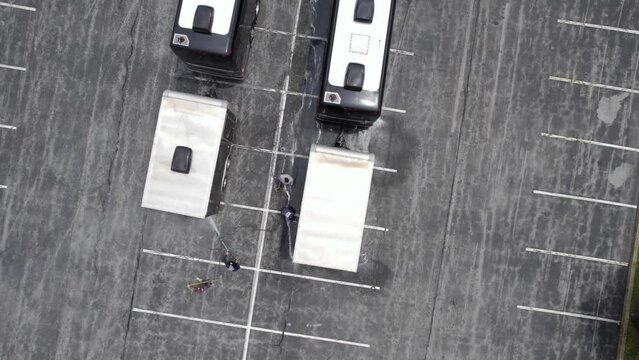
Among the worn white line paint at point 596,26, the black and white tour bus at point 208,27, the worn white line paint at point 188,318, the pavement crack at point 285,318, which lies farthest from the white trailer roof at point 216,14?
the worn white line paint at point 596,26

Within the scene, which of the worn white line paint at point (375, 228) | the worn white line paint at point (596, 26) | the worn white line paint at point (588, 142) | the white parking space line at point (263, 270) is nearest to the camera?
the white parking space line at point (263, 270)

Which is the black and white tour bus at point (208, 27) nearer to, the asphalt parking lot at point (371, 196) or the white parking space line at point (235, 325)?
the asphalt parking lot at point (371, 196)

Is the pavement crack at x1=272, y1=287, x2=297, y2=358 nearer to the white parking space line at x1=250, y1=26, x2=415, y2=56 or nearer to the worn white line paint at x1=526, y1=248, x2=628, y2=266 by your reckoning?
the worn white line paint at x1=526, y1=248, x2=628, y2=266

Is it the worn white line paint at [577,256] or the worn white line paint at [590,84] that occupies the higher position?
the worn white line paint at [590,84]

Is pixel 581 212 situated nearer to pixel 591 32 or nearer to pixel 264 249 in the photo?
pixel 591 32

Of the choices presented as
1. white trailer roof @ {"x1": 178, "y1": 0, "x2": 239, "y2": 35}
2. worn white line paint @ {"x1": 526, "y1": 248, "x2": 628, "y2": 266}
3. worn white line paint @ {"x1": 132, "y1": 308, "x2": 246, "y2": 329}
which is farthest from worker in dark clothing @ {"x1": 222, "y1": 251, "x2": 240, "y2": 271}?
worn white line paint @ {"x1": 526, "y1": 248, "x2": 628, "y2": 266}

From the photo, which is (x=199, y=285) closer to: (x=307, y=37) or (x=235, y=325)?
(x=235, y=325)

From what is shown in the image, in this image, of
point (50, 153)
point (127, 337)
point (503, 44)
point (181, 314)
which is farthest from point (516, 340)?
point (50, 153)

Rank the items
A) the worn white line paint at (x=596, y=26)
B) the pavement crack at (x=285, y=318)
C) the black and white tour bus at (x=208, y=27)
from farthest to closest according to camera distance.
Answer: the worn white line paint at (x=596, y=26) → the pavement crack at (x=285, y=318) → the black and white tour bus at (x=208, y=27)
